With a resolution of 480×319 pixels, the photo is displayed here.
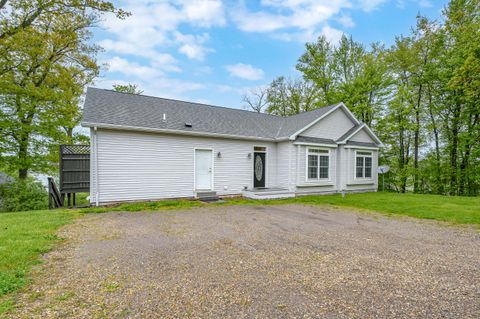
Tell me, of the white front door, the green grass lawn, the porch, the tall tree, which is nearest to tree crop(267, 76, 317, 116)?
the tall tree

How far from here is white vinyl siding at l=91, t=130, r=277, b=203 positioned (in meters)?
8.77

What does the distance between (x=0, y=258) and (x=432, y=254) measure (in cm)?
692

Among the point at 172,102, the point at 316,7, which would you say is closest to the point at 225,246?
the point at 172,102

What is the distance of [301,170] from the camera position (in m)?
12.1

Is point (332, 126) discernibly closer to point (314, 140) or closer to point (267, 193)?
point (314, 140)

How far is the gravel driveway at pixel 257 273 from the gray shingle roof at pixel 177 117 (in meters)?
4.89

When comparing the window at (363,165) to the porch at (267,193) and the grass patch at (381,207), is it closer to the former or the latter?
the grass patch at (381,207)

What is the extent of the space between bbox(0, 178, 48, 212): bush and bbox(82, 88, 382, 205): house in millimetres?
4284

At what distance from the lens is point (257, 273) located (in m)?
3.34

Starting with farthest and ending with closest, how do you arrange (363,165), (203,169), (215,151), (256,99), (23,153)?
1. (256,99)
2. (363,165)
3. (23,153)
4. (215,151)
5. (203,169)

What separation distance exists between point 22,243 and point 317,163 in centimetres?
1152

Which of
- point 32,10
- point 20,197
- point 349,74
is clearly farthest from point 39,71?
point 349,74

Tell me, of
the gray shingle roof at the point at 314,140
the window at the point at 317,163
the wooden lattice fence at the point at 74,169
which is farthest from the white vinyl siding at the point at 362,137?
the wooden lattice fence at the point at 74,169

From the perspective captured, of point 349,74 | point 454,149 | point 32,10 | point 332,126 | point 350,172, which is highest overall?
point 349,74
